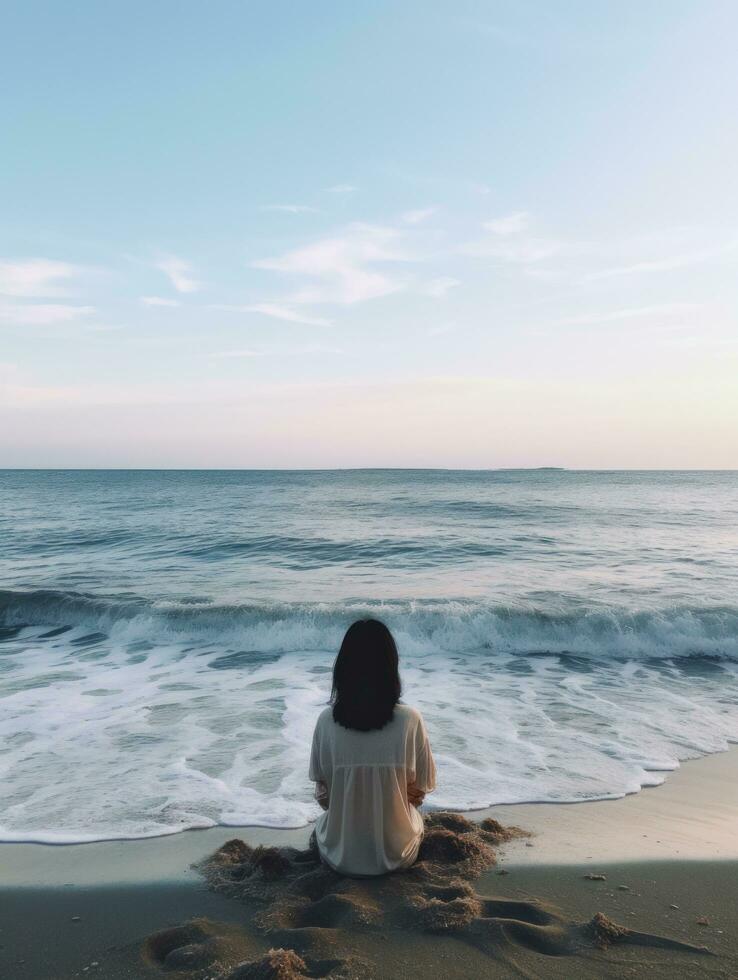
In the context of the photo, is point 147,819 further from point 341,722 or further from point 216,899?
point 341,722

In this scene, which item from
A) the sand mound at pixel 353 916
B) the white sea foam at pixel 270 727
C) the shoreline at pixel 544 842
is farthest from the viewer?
the white sea foam at pixel 270 727

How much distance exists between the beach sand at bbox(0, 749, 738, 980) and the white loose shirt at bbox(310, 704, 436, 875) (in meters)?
0.16

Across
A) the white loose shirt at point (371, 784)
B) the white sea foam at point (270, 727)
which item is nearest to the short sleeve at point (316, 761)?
the white loose shirt at point (371, 784)

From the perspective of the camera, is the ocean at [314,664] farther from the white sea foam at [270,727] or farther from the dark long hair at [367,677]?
the dark long hair at [367,677]

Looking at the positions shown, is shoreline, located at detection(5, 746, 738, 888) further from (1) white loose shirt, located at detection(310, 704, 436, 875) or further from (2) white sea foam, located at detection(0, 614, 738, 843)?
(1) white loose shirt, located at detection(310, 704, 436, 875)

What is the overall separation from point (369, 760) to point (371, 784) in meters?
0.14

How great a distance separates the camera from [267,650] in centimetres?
1135

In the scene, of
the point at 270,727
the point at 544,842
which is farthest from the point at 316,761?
the point at 270,727

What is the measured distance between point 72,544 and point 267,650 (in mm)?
15472

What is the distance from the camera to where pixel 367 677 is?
362cm

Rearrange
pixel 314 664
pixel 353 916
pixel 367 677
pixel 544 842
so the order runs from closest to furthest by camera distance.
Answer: pixel 353 916 < pixel 367 677 < pixel 544 842 < pixel 314 664

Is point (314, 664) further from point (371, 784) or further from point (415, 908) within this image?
point (415, 908)

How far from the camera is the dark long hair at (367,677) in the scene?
3.61 meters

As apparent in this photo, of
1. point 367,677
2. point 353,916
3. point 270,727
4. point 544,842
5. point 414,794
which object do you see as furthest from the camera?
point 270,727
